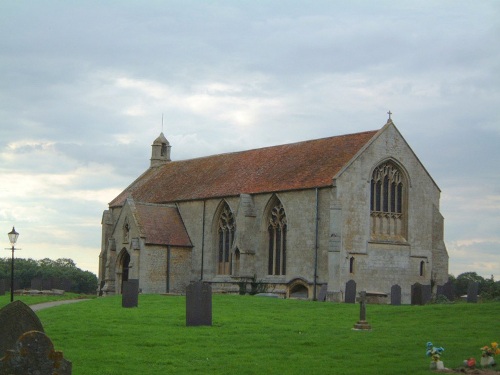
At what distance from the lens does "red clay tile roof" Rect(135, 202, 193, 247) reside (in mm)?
55750

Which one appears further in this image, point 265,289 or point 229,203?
point 229,203

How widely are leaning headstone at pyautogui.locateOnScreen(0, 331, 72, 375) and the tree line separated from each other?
6744 cm

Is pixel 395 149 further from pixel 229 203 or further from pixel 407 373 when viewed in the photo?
pixel 407 373

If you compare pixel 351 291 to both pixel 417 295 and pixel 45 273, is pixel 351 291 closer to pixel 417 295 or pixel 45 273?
pixel 417 295

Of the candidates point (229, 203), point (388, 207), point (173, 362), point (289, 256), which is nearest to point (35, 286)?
point (229, 203)

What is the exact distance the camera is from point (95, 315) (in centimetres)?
3169

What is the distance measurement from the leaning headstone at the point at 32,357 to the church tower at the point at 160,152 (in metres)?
58.6

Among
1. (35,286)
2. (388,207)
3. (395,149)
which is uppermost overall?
(395,149)

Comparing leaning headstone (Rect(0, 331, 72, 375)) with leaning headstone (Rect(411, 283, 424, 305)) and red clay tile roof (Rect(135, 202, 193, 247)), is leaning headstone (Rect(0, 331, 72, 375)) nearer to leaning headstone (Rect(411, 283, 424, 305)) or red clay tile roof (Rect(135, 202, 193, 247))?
→ leaning headstone (Rect(411, 283, 424, 305))

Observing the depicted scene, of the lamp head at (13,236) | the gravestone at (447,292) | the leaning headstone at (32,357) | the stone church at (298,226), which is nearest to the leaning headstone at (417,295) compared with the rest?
the gravestone at (447,292)

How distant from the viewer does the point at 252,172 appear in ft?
182

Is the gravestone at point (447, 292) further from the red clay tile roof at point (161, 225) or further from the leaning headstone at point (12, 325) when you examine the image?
the leaning headstone at point (12, 325)

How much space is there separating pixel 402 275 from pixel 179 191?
18943mm

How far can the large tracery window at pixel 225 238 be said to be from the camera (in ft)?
178
